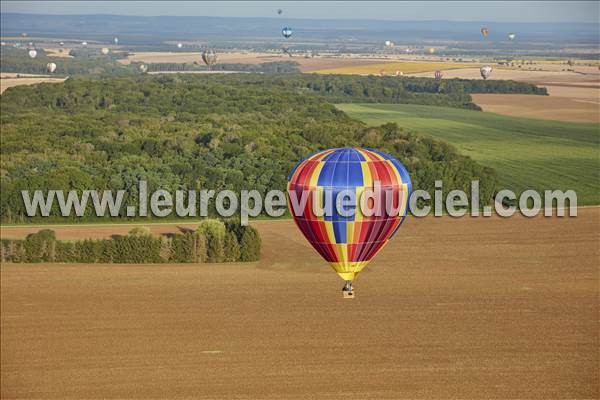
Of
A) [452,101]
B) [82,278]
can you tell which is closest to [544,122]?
[452,101]

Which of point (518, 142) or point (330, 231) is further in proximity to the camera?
point (518, 142)

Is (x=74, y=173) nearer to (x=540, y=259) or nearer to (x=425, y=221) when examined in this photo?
(x=425, y=221)

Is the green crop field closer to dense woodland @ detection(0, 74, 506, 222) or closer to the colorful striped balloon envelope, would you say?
dense woodland @ detection(0, 74, 506, 222)

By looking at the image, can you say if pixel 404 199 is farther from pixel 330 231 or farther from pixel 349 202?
pixel 330 231

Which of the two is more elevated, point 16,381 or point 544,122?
point 544,122

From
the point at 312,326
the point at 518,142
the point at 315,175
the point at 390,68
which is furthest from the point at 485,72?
the point at 315,175

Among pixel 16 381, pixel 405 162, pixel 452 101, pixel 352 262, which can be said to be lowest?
pixel 16 381

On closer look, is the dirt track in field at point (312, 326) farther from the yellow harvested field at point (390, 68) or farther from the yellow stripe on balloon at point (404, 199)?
the yellow harvested field at point (390, 68)
